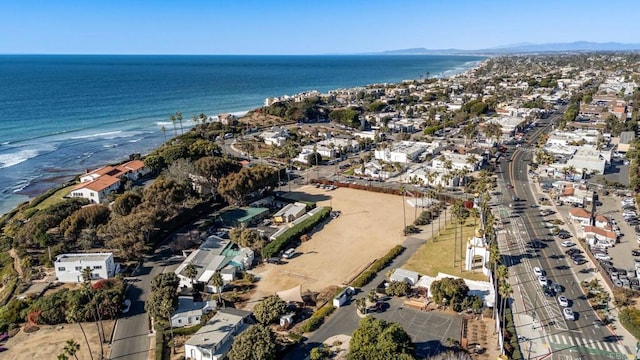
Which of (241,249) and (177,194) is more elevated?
(177,194)

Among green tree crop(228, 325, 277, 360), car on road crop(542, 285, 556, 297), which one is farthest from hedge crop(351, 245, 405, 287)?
car on road crop(542, 285, 556, 297)

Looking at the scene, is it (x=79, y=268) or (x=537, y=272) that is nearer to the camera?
(x=537, y=272)

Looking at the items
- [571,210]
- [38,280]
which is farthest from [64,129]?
[571,210]

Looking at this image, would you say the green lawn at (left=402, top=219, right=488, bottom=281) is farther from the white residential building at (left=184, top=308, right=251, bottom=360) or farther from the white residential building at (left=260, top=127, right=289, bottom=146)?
the white residential building at (left=260, top=127, right=289, bottom=146)

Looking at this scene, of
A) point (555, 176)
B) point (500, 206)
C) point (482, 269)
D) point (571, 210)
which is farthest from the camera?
point (555, 176)

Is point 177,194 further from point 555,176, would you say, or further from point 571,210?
point 555,176

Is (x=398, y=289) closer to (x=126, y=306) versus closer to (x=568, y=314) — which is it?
(x=568, y=314)

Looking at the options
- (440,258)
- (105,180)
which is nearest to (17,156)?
(105,180)
